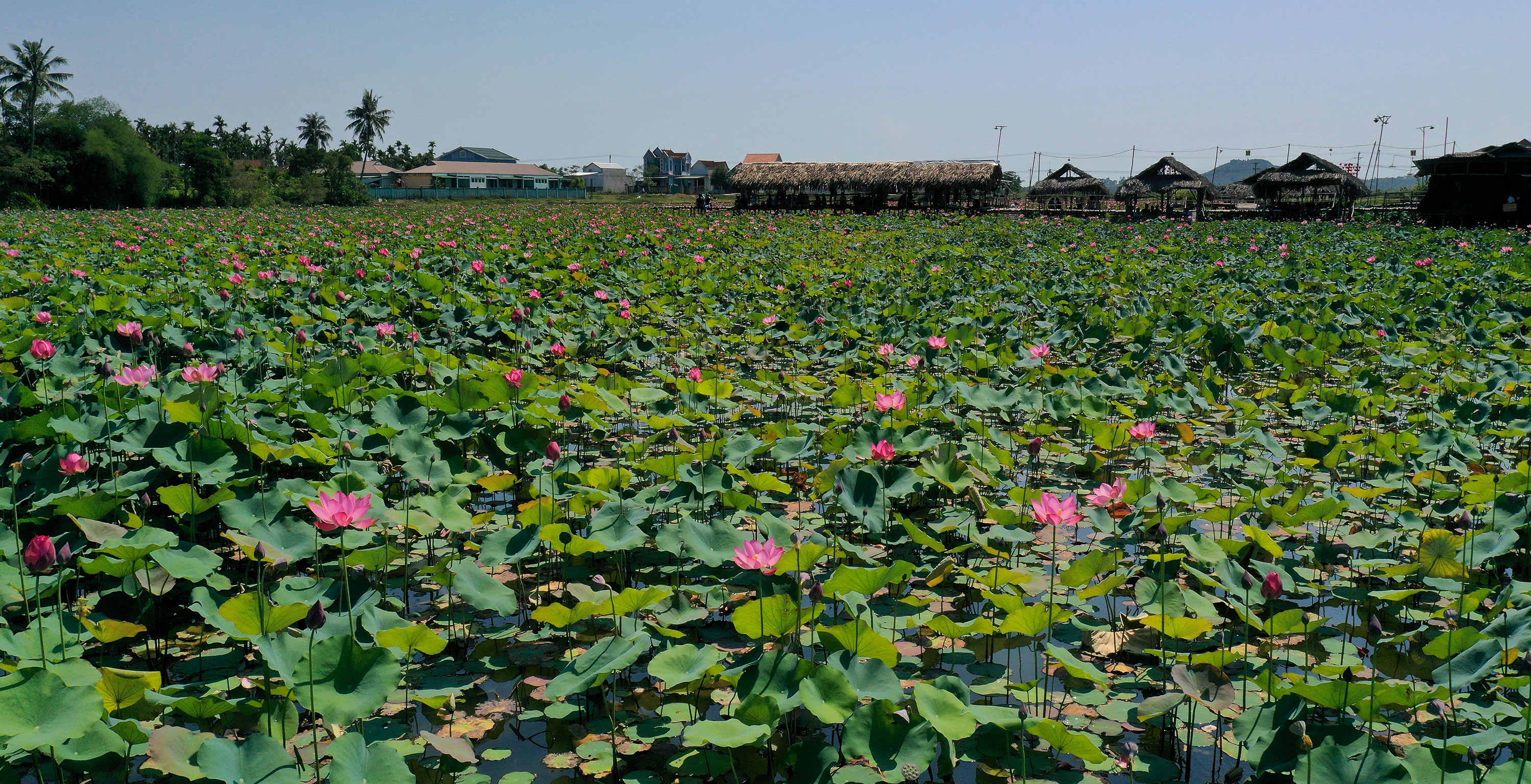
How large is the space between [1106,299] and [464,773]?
738 cm

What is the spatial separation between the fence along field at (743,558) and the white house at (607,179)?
237 ft

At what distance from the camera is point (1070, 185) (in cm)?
3334

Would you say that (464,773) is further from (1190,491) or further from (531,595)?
(1190,491)

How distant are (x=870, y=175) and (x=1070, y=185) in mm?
7032

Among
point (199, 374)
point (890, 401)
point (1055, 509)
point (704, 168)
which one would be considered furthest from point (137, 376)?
point (704, 168)

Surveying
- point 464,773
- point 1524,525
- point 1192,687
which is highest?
point 1524,525

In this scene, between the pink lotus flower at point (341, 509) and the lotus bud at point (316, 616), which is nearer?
the lotus bud at point (316, 616)

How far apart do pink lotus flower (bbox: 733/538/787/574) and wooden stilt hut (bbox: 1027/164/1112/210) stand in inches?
1258

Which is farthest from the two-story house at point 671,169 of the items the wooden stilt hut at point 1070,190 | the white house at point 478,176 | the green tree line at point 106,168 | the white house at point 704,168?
the wooden stilt hut at point 1070,190

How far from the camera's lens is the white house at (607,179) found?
7612 cm

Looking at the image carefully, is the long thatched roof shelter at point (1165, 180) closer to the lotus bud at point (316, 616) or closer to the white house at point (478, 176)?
the lotus bud at point (316, 616)

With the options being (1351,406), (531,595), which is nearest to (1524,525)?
(1351,406)

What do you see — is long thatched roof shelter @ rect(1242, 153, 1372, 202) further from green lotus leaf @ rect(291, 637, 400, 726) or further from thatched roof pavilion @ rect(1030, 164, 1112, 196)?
green lotus leaf @ rect(291, 637, 400, 726)

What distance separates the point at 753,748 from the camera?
179 centimetres
